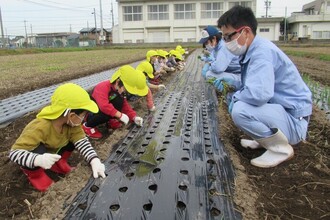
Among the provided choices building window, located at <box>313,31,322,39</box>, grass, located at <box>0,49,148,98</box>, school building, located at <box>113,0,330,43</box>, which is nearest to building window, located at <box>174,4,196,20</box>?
school building, located at <box>113,0,330,43</box>

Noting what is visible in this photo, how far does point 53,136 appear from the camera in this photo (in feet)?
7.61

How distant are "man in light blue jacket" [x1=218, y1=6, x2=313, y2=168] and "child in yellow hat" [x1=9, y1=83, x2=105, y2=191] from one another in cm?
110

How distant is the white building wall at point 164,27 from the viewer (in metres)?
37.7

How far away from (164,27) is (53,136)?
37255 mm

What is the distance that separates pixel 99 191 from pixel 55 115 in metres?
0.59

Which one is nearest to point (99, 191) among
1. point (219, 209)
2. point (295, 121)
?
point (219, 209)

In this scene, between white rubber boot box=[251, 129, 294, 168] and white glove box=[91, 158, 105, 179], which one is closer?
white glove box=[91, 158, 105, 179]

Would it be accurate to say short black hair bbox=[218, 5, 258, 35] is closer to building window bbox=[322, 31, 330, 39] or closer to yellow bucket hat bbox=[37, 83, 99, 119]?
yellow bucket hat bbox=[37, 83, 99, 119]

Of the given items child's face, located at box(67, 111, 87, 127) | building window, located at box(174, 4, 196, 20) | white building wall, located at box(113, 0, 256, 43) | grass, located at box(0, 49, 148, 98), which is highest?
building window, located at box(174, 4, 196, 20)

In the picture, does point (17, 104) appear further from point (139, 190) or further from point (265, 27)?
point (265, 27)

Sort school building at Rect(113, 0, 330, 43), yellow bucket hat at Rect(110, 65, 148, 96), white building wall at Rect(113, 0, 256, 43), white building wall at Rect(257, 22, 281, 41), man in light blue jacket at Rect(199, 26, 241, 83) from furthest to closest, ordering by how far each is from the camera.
Result: white building wall at Rect(257, 22, 281, 41)
school building at Rect(113, 0, 330, 43)
white building wall at Rect(113, 0, 256, 43)
man in light blue jacket at Rect(199, 26, 241, 83)
yellow bucket hat at Rect(110, 65, 148, 96)

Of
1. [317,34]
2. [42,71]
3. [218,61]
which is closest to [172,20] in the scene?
[317,34]

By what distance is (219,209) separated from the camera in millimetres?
1808

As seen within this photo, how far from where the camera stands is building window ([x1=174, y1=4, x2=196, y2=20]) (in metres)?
38.0
